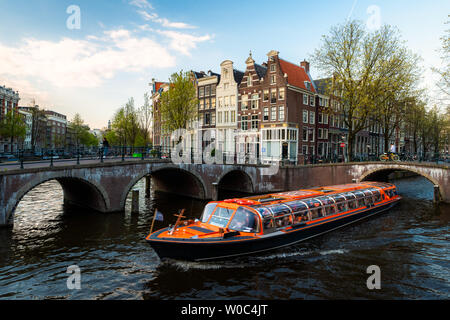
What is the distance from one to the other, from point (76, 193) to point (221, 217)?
15628 mm

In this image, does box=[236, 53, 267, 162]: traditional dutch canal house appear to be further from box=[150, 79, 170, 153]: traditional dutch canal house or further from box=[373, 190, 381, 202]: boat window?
box=[373, 190, 381, 202]: boat window

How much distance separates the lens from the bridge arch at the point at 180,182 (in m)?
26.9

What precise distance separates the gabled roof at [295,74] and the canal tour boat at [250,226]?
88.3 ft

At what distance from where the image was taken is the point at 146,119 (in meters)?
50.8

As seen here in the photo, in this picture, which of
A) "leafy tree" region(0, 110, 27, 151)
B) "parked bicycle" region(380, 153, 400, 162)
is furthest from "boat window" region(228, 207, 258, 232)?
"leafy tree" region(0, 110, 27, 151)

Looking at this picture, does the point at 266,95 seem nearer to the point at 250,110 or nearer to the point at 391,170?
the point at 250,110

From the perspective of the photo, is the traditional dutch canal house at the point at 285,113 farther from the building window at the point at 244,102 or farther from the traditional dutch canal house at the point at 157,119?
the traditional dutch canal house at the point at 157,119

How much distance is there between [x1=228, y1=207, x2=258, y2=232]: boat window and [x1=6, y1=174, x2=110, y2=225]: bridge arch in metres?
11.4

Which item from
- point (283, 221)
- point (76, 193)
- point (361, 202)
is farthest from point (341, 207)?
point (76, 193)

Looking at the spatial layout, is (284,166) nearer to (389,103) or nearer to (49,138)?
(389,103)

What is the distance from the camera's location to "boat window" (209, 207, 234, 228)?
13.0m

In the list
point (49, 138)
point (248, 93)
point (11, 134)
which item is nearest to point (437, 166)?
point (248, 93)

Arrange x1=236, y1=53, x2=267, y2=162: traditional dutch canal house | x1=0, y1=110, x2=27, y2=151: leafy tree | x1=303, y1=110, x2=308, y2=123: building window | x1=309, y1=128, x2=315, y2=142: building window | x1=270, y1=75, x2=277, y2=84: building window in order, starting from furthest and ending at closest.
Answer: x1=0, y1=110, x2=27, y2=151: leafy tree
x1=309, y1=128, x2=315, y2=142: building window
x1=236, y1=53, x2=267, y2=162: traditional dutch canal house
x1=303, y1=110, x2=308, y2=123: building window
x1=270, y1=75, x2=277, y2=84: building window

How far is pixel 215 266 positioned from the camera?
11758 millimetres
